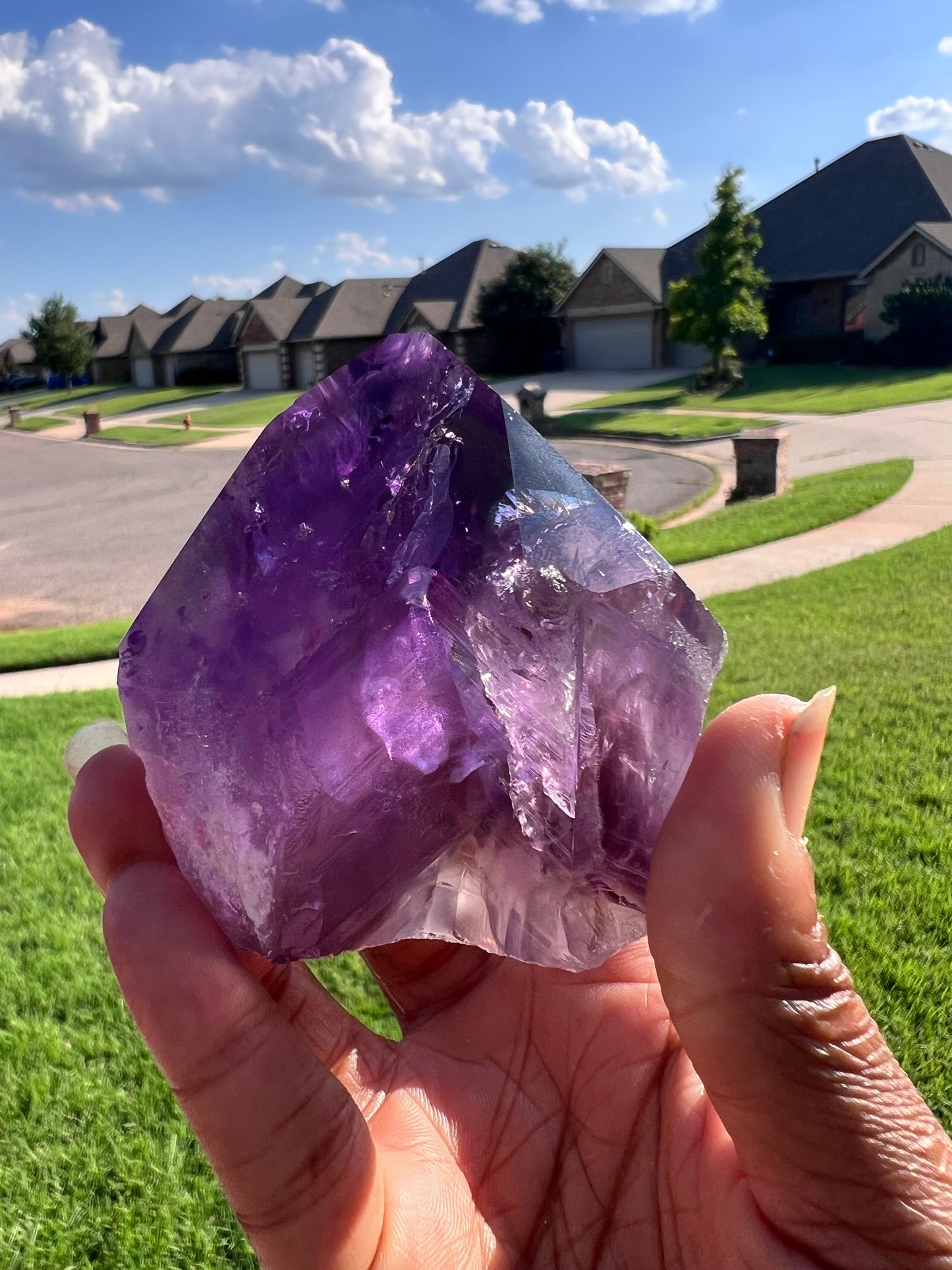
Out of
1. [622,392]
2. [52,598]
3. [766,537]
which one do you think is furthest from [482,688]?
[622,392]

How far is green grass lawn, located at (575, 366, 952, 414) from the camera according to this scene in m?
26.7

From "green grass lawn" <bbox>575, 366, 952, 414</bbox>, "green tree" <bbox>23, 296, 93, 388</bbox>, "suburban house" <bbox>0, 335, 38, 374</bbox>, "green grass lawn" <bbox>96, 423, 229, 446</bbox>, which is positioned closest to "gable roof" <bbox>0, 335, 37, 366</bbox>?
"suburban house" <bbox>0, 335, 38, 374</bbox>

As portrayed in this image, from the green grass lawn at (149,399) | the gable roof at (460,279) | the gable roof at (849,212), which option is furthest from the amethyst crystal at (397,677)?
the green grass lawn at (149,399)

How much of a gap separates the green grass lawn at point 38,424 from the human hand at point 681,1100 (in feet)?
155

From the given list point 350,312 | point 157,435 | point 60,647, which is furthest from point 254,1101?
point 350,312

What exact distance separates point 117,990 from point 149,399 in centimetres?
5368

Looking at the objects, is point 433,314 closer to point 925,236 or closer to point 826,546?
point 925,236

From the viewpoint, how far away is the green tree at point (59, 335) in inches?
2355

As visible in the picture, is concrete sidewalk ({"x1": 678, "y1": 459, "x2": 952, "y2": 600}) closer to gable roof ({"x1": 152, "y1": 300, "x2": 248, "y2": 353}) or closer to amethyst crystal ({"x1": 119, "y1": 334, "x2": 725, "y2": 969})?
amethyst crystal ({"x1": 119, "y1": 334, "x2": 725, "y2": 969})

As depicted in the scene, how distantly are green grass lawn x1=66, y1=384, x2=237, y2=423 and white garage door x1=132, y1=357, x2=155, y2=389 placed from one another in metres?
3.00

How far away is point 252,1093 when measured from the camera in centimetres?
145

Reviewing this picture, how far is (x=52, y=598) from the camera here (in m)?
11.8

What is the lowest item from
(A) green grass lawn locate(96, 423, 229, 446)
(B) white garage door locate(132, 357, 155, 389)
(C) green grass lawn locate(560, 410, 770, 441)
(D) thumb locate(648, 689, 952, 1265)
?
(D) thumb locate(648, 689, 952, 1265)

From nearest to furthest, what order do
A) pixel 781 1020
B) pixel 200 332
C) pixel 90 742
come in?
pixel 781 1020 < pixel 90 742 < pixel 200 332
